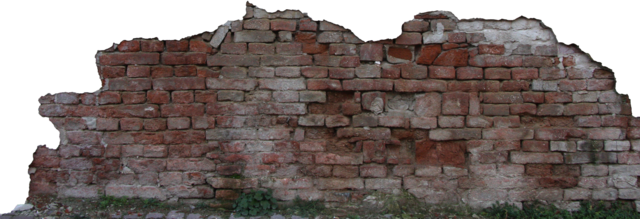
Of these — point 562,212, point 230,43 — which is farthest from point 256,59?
point 562,212

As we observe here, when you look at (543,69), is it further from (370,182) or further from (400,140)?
(370,182)

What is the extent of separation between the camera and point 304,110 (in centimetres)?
344

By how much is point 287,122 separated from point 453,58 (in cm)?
153

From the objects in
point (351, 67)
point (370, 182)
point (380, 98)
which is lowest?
point (370, 182)

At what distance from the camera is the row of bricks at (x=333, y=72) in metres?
3.42

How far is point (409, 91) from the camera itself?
135 inches

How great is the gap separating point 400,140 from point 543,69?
1371 millimetres

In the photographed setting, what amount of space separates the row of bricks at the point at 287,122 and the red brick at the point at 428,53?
490 mm

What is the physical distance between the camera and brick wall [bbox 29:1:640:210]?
3.43m

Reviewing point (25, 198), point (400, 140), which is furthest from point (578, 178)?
point (25, 198)

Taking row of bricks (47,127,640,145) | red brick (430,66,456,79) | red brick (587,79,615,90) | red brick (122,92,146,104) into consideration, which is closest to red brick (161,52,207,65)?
red brick (122,92,146,104)

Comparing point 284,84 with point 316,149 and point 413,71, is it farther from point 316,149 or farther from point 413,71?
point 413,71

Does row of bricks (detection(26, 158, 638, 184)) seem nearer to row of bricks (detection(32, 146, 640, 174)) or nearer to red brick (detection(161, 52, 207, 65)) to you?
row of bricks (detection(32, 146, 640, 174))

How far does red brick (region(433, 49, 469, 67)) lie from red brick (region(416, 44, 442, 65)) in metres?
0.04
